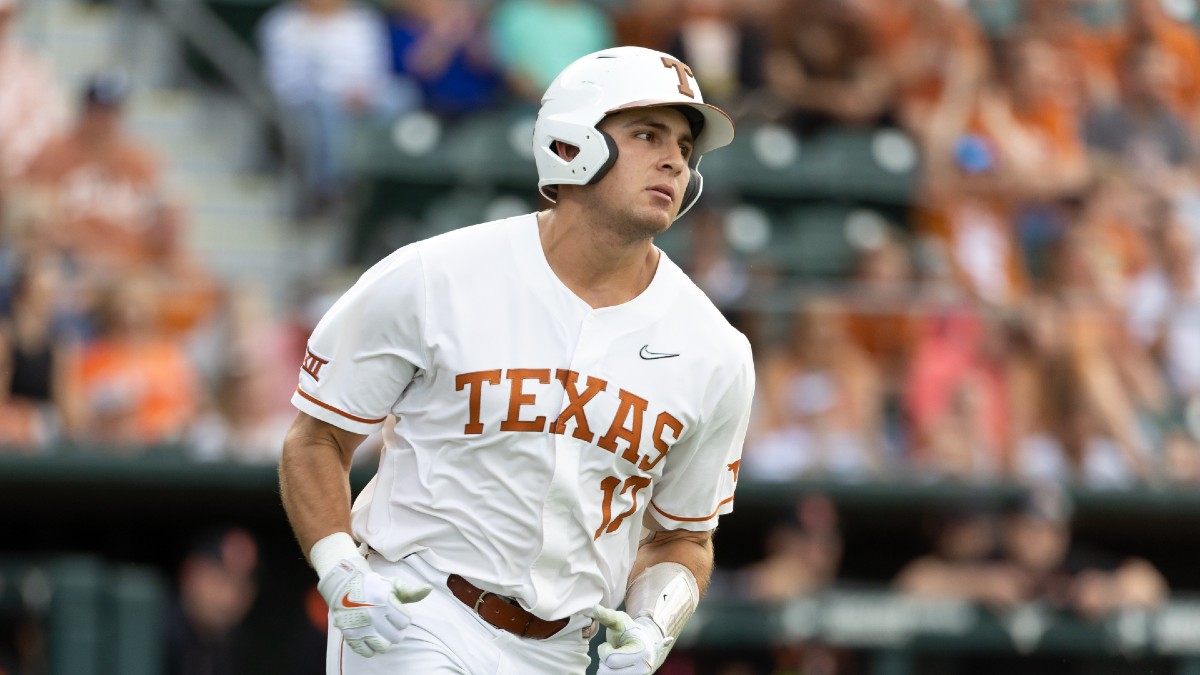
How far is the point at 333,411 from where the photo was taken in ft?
14.1

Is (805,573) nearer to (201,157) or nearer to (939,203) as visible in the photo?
(939,203)

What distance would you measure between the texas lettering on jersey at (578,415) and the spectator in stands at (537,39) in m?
6.51

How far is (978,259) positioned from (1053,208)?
76 cm

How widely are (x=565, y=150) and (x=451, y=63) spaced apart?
634cm

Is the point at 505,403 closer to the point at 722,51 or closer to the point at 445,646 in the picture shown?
the point at 445,646

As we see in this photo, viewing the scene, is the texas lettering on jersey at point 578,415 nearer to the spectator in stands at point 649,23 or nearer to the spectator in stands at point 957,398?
the spectator in stands at point 957,398

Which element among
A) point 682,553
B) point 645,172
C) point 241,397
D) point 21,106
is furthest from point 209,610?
point 645,172

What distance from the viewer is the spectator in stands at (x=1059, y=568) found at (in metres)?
9.13

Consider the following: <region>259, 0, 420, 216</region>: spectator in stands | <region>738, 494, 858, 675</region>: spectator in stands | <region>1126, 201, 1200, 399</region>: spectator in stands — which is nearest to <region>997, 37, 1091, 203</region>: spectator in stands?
<region>1126, 201, 1200, 399</region>: spectator in stands

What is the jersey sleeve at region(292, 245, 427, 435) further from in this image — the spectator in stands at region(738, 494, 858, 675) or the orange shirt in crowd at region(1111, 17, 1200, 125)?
the orange shirt in crowd at region(1111, 17, 1200, 125)

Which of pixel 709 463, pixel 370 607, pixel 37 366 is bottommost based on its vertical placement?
pixel 37 366

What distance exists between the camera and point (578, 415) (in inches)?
171

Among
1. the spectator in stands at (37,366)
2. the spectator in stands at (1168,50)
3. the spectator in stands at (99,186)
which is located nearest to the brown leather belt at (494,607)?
the spectator in stands at (37,366)

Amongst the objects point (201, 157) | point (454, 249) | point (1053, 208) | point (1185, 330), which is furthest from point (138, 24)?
point (454, 249)
